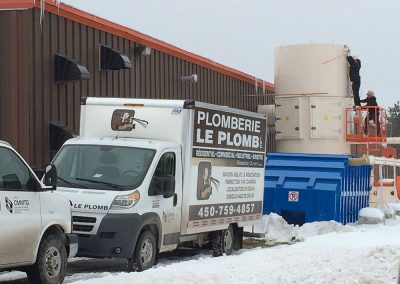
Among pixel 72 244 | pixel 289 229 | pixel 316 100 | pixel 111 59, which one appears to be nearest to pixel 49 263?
pixel 72 244

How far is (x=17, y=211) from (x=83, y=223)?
2413mm

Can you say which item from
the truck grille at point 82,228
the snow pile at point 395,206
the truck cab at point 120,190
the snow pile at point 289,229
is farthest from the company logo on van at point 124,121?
the snow pile at point 395,206

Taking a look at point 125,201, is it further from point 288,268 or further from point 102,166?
point 288,268

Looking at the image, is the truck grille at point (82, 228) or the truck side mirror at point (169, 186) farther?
the truck side mirror at point (169, 186)

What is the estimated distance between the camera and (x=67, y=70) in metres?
16.4

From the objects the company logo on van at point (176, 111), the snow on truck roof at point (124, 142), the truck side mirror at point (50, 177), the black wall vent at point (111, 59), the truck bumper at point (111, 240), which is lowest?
the truck bumper at point (111, 240)

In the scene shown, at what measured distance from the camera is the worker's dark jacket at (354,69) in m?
26.2

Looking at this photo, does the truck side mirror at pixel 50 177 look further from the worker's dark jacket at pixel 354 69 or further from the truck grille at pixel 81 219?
the worker's dark jacket at pixel 354 69

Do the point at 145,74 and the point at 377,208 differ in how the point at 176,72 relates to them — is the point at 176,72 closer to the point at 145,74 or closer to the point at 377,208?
the point at 145,74

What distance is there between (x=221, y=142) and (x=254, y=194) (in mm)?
2099

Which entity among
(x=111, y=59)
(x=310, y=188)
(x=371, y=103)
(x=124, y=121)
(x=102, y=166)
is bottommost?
(x=310, y=188)

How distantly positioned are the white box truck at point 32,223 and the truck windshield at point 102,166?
1697 mm

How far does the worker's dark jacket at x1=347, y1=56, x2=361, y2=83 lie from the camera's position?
26234 millimetres

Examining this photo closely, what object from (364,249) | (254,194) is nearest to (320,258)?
(364,249)
